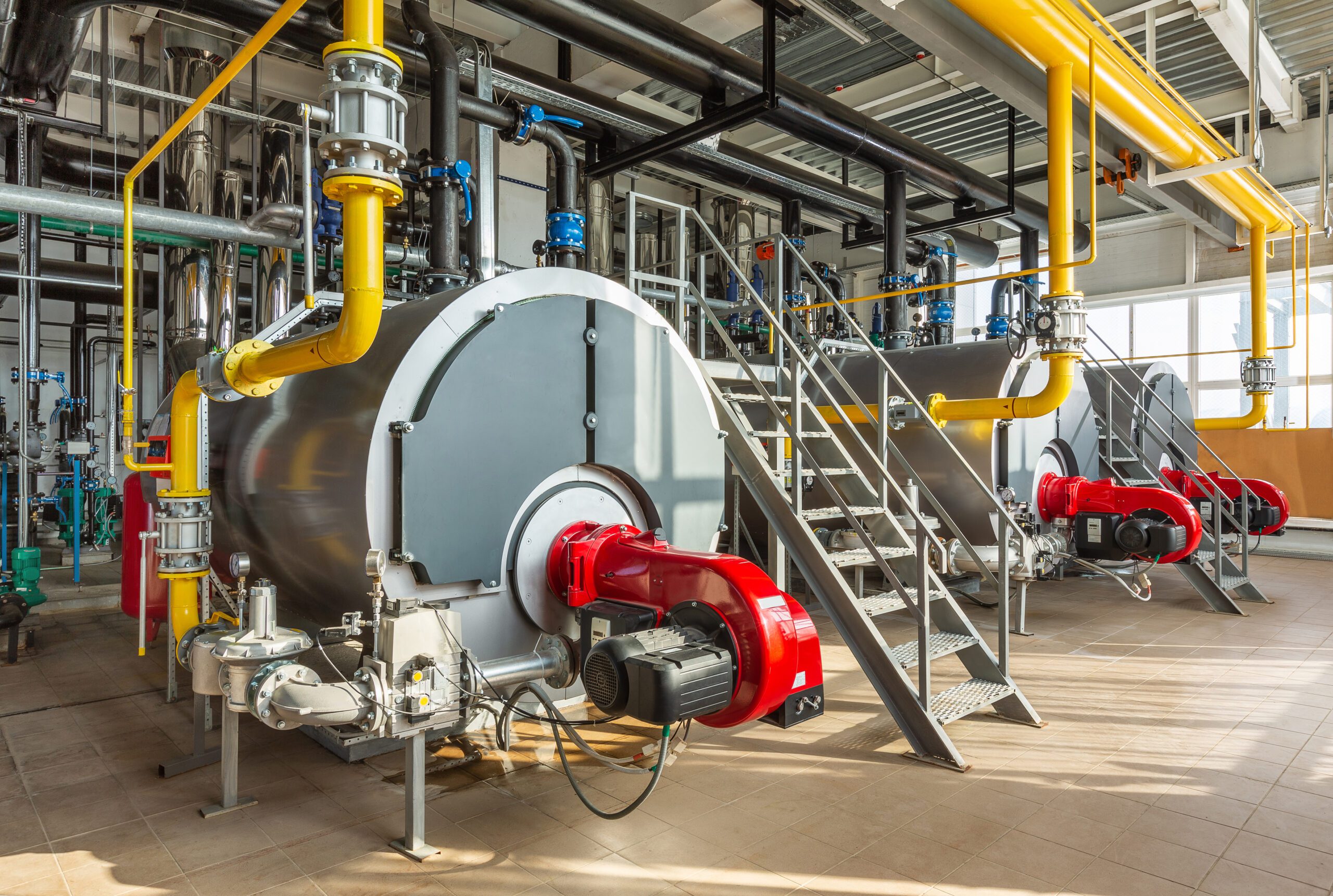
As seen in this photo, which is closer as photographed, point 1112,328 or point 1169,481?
point 1169,481

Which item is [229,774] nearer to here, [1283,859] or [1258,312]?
[1283,859]

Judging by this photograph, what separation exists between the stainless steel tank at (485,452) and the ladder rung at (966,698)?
1.27 metres

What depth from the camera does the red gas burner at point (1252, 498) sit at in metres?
7.77

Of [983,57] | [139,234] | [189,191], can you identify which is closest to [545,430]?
[983,57]

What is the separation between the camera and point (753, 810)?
9.82 ft

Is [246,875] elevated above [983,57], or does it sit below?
below

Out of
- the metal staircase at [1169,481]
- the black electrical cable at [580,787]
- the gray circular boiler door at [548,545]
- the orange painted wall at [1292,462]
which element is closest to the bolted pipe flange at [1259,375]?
the metal staircase at [1169,481]

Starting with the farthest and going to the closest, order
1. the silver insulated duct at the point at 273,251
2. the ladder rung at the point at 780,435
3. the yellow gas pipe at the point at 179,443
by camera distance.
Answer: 1. the silver insulated duct at the point at 273,251
2. the ladder rung at the point at 780,435
3. the yellow gas pipe at the point at 179,443

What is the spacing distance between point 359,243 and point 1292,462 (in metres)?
12.2

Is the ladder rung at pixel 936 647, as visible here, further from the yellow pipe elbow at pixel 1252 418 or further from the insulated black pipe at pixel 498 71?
the yellow pipe elbow at pixel 1252 418

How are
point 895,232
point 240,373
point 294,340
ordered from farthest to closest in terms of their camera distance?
point 895,232 < point 240,373 < point 294,340

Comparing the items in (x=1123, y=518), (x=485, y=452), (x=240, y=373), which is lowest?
(x=1123, y=518)

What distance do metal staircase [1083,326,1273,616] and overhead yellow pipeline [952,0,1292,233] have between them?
172 cm

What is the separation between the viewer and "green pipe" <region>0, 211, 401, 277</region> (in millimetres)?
5516
